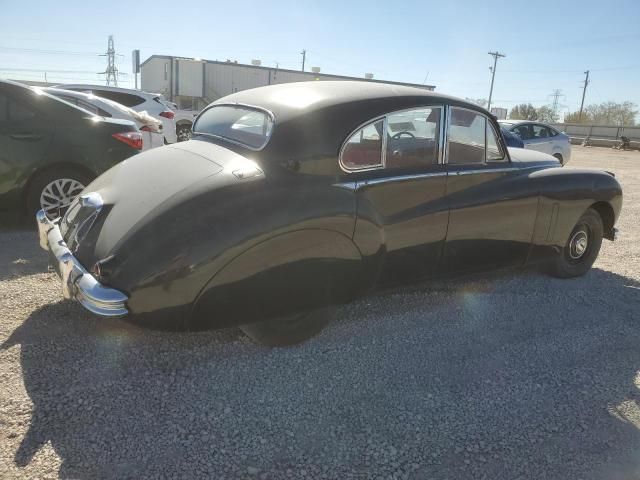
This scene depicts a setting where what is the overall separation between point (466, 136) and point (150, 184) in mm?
2265

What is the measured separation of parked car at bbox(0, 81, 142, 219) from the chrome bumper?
251 cm

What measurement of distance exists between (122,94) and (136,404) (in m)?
9.43

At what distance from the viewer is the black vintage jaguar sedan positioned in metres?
2.54

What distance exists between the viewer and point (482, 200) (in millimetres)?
3691

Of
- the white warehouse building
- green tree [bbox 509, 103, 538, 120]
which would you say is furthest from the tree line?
the white warehouse building

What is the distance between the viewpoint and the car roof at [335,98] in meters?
3.11

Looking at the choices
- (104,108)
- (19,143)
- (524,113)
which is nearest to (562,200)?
(19,143)

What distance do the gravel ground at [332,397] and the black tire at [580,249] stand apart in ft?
2.87

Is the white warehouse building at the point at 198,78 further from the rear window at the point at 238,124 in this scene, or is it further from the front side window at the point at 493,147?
the front side window at the point at 493,147

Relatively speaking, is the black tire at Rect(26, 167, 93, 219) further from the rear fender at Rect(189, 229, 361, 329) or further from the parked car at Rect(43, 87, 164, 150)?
the rear fender at Rect(189, 229, 361, 329)

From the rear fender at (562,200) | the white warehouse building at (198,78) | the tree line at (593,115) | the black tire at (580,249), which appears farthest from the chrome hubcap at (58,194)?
the tree line at (593,115)

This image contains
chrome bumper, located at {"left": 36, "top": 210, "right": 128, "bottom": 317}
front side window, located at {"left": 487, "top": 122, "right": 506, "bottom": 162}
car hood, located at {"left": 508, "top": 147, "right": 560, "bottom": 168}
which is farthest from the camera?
car hood, located at {"left": 508, "top": 147, "right": 560, "bottom": 168}

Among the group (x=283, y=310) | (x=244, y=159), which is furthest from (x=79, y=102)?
(x=283, y=310)

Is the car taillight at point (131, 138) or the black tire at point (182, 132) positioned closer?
the car taillight at point (131, 138)
